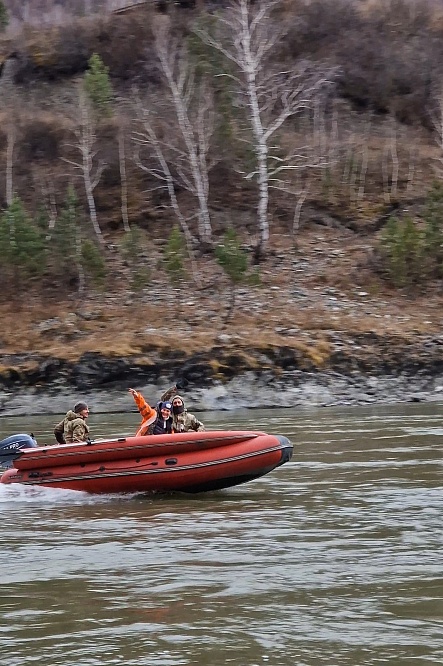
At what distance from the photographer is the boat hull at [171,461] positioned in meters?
12.9

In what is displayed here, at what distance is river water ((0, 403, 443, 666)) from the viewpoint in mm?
6320

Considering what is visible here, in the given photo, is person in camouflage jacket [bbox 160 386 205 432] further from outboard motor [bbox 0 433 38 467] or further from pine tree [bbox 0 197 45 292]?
pine tree [bbox 0 197 45 292]

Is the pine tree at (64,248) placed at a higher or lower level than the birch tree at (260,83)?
lower

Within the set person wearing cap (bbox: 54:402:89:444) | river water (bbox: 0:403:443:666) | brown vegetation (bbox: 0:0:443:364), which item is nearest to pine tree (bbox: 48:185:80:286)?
brown vegetation (bbox: 0:0:443:364)

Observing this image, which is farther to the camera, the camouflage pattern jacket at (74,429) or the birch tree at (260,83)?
the birch tree at (260,83)

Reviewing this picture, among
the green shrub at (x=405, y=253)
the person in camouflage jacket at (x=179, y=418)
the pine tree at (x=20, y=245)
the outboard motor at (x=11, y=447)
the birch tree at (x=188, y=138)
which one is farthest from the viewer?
the birch tree at (x=188, y=138)

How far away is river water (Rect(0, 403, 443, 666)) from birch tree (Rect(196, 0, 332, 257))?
25.4m

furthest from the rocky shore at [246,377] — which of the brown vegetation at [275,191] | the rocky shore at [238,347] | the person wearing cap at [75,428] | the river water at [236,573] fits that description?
the person wearing cap at [75,428]

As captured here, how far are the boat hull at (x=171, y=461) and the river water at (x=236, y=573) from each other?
23cm

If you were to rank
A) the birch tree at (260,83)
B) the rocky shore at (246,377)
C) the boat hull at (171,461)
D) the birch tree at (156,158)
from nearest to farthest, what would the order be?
the boat hull at (171,461)
the rocky shore at (246,377)
the birch tree at (260,83)
the birch tree at (156,158)

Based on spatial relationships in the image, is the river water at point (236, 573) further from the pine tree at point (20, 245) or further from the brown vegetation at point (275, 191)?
the pine tree at point (20, 245)

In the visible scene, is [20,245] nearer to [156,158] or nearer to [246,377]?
[156,158]

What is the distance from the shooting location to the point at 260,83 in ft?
140

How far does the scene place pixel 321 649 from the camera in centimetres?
618
